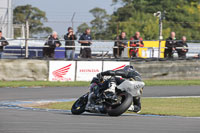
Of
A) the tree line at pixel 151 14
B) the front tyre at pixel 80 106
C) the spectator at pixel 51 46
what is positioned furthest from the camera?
the tree line at pixel 151 14

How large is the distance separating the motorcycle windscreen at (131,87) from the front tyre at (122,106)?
0.12 meters

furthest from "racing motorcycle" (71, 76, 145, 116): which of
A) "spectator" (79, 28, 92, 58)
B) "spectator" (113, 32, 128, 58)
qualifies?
"spectator" (113, 32, 128, 58)

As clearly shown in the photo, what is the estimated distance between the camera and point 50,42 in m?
19.7

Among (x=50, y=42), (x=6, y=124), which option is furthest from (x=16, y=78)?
(x=6, y=124)

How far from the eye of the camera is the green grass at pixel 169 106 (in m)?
10.5

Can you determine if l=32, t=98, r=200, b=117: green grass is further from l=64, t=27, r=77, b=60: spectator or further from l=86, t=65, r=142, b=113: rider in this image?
l=64, t=27, r=77, b=60: spectator

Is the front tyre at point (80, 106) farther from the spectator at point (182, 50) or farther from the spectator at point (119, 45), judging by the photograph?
the spectator at point (182, 50)

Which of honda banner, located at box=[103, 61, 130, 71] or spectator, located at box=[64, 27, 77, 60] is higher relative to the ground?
spectator, located at box=[64, 27, 77, 60]

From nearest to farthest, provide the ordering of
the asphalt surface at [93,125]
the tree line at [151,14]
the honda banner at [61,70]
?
the asphalt surface at [93,125] → the honda banner at [61,70] → the tree line at [151,14]

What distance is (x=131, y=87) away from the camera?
9.45m

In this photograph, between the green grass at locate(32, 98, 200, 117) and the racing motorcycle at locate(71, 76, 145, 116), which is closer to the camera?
the racing motorcycle at locate(71, 76, 145, 116)

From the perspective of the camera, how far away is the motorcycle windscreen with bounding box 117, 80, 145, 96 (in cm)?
938

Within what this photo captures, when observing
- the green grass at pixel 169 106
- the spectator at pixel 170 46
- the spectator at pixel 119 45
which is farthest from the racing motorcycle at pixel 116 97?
the spectator at pixel 170 46

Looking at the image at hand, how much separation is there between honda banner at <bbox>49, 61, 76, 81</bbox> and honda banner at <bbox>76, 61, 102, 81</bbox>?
22 centimetres
